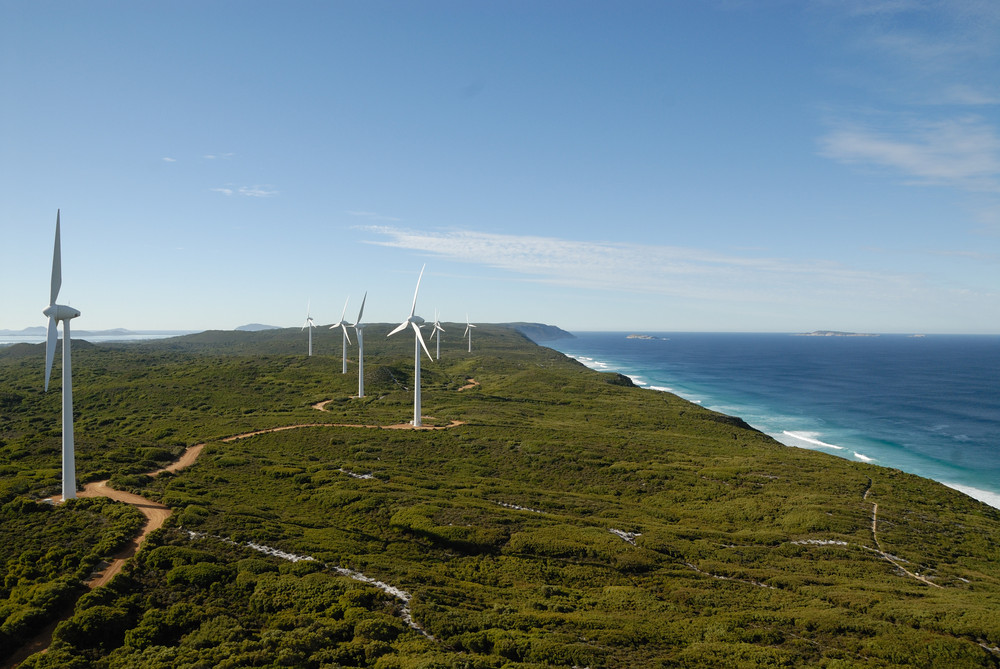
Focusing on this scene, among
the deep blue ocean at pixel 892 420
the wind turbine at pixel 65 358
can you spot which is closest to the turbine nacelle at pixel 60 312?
the wind turbine at pixel 65 358

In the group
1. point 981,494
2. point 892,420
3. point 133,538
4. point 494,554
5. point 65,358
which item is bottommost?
point 981,494

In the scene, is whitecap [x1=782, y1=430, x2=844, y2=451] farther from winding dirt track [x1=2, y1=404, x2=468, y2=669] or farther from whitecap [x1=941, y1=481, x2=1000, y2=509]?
winding dirt track [x1=2, y1=404, x2=468, y2=669]

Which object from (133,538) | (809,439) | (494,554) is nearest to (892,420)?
(809,439)

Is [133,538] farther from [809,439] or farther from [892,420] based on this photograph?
[892,420]

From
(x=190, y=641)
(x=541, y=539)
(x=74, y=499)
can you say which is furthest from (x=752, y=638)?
(x=74, y=499)

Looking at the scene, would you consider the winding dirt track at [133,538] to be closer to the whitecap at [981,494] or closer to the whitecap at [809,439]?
the whitecap at [981,494]

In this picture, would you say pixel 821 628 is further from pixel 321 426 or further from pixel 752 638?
pixel 321 426

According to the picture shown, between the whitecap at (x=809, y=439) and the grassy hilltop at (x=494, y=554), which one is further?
the whitecap at (x=809, y=439)
